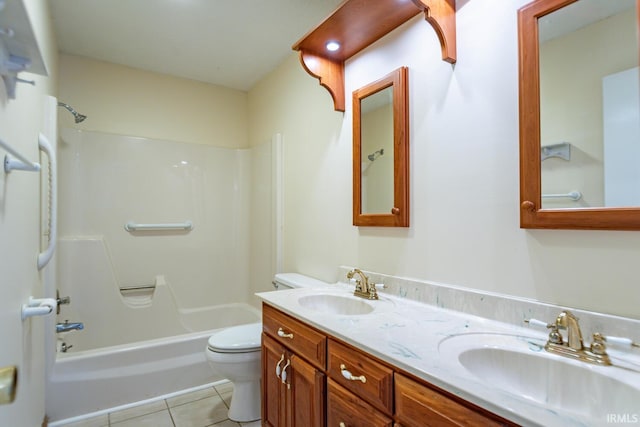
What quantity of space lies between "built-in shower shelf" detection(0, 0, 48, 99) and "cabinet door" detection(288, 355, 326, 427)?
132cm

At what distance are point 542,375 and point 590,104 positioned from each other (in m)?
0.79

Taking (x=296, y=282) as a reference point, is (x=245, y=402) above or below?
below

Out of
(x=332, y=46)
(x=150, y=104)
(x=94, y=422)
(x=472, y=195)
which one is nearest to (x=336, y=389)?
(x=472, y=195)

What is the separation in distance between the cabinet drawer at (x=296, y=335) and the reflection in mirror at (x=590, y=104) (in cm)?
91

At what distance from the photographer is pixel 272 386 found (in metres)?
1.57

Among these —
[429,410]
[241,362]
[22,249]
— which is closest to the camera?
[429,410]

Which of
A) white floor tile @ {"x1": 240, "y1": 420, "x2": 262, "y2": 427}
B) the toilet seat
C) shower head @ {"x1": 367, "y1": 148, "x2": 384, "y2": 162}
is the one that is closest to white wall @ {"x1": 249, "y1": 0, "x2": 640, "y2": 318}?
shower head @ {"x1": 367, "y1": 148, "x2": 384, "y2": 162}

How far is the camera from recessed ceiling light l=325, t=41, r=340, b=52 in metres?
→ 1.73

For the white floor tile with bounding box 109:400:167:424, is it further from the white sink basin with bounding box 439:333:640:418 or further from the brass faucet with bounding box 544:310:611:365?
the brass faucet with bounding box 544:310:611:365

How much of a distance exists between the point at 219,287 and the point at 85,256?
111 cm

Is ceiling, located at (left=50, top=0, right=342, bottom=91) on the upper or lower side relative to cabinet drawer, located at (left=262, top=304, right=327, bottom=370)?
upper

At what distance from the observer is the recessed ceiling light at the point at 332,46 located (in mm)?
1731

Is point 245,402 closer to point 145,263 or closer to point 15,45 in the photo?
point 145,263

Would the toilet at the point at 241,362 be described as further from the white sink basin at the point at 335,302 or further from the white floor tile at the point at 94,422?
the white floor tile at the point at 94,422
